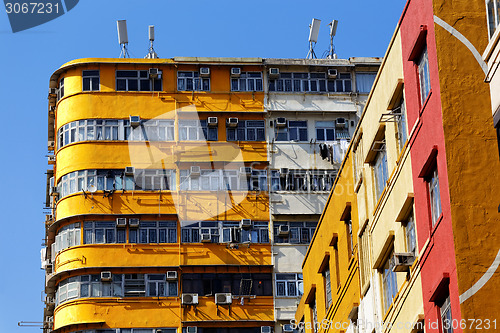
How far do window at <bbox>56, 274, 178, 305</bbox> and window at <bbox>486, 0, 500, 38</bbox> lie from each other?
1139 inches

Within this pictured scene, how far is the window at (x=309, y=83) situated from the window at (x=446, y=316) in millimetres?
30194

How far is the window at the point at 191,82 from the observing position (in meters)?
51.6

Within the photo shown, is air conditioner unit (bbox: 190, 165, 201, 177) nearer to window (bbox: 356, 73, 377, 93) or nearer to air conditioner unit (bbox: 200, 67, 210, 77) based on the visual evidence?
air conditioner unit (bbox: 200, 67, 210, 77)

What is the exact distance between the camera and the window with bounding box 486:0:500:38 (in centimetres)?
2067

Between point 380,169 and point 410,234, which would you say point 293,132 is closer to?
point 380,169

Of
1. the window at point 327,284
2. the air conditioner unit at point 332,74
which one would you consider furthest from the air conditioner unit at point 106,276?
the window at point 327,284

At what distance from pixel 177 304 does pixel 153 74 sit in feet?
Result: 33.8

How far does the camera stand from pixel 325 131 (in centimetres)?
5172

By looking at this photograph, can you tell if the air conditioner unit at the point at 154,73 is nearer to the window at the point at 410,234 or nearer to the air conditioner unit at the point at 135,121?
the air conditioner unit at the point at 135,121

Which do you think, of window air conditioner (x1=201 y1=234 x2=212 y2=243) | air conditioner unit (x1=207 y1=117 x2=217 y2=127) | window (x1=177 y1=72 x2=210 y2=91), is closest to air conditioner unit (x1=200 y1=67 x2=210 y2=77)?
window (x1=177 y1=72 x2=210 y2=91)

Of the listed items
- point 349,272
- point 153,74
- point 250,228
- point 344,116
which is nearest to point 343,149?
point 344,116

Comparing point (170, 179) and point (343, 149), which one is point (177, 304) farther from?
point (343, 149)

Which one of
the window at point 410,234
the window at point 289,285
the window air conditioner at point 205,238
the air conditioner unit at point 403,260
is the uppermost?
the window air conditioner at point 205,238

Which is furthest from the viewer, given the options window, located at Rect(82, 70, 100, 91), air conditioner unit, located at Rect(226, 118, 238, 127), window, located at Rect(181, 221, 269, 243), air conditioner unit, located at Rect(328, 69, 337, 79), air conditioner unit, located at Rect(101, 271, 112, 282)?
air conditioner unit, located at Rect(328, 69, 337, 79)
